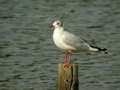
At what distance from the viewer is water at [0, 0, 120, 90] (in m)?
11.4

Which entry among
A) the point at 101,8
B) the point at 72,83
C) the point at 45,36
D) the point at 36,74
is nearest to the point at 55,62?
the point at 36,74

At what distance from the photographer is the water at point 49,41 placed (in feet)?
37.5

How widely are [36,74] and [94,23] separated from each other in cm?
654

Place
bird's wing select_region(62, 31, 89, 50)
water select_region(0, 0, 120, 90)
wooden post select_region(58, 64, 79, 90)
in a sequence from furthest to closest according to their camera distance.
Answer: water select_region(0, 0, 120, 90) < bird's wing select_region(62, 31, 89, 50) < wooden post select_region(58, 64, 79, 90)

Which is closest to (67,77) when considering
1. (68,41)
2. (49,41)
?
(68,41)

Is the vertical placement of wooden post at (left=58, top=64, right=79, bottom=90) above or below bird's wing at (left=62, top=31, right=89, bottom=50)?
below

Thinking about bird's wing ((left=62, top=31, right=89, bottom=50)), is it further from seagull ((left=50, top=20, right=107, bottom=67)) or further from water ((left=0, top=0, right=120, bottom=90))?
water ((left=0, top=0, right=120, bottom=90))

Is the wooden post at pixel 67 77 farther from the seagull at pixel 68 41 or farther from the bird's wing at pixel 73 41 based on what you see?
the bird's wing at pixel 73 41

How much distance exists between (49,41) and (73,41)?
6634mm

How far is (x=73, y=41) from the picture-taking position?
8.41 m

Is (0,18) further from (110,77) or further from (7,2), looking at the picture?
(110,77)

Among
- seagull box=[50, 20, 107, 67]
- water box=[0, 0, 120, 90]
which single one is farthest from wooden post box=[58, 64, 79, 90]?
water box=[0, 0, 120, 90]

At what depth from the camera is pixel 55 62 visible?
42.0 feet

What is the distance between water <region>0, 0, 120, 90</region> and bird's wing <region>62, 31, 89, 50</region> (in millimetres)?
2514
